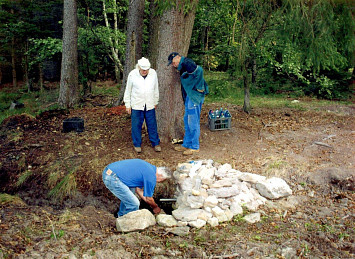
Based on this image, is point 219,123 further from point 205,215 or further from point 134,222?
point 134,222

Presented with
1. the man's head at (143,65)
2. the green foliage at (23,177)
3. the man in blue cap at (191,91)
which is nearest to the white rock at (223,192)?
the man in blue cap at (191,91)

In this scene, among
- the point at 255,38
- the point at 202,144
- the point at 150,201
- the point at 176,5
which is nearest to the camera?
the point at 150,201

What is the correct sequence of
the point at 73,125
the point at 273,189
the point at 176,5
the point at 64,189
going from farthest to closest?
the point at 73,125
the point at 176,5
the point at 64,189
the point at 273,189

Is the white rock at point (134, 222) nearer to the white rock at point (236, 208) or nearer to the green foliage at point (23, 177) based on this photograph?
the white rock at point (236, 208)

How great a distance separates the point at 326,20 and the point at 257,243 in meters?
5.23

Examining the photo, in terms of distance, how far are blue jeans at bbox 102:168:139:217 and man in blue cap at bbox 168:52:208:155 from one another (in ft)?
5.59

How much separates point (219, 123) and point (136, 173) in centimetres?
305

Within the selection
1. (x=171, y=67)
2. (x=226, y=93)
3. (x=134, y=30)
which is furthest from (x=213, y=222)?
(x=226, y=93)

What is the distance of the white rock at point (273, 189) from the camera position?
4562 millimetres

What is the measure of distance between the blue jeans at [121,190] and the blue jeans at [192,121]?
5.86 ft

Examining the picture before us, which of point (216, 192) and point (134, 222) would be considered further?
point (216, 192)

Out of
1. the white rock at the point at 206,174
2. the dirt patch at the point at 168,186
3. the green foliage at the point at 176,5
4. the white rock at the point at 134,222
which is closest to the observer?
the dirt patch at the point at 168,186

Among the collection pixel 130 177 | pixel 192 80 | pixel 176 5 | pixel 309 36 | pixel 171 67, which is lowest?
pixel 130 177

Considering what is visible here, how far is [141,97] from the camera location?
219 inches
